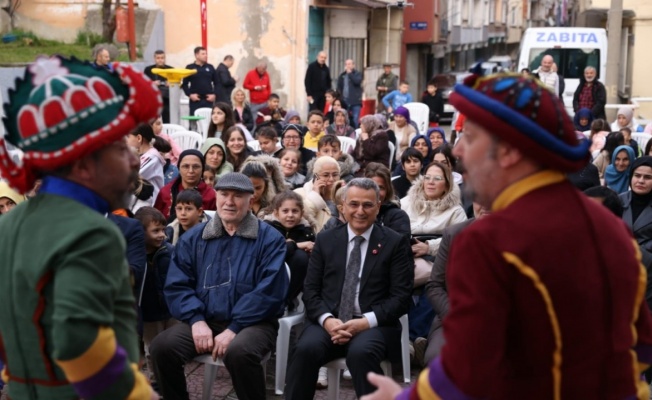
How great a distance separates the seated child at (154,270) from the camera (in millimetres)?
6594

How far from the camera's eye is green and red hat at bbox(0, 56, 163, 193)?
111 inches

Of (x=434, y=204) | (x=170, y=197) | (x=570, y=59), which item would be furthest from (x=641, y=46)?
(x=170, y=197)

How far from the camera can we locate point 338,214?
26.2ft

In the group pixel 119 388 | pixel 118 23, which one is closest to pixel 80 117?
pixel 119 388

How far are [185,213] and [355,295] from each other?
5.25 feet

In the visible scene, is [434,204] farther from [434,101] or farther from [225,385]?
[434,101]

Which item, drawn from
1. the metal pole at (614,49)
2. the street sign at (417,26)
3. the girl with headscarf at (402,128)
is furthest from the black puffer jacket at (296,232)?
the street sign at (417,26)

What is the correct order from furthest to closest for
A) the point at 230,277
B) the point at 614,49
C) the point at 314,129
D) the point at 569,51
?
the point at 569,51, the point at 614,49, the point at 314,129, the point at 230,277

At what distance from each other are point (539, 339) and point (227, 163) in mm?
7118

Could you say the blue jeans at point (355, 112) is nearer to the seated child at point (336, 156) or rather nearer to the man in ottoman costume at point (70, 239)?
the seated child at point (336, 156)

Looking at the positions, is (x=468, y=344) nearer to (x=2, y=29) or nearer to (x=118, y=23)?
(x=118, y=23)

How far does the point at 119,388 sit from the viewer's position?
2.80 meters

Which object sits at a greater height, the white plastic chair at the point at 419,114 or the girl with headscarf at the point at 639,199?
the girl with headscarf at the point at 639,199

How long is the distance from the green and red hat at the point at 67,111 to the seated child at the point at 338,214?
3.91m
